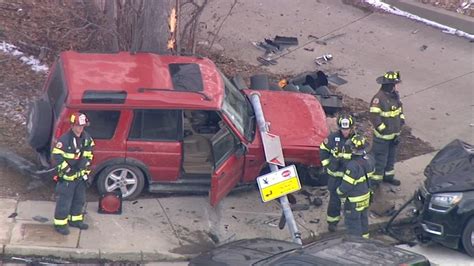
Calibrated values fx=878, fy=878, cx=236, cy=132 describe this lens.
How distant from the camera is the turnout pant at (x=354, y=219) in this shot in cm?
1061

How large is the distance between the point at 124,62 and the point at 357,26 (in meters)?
7.84

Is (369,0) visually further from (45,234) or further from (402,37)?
(45,234)

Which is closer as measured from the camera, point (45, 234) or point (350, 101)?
point (45, 234)

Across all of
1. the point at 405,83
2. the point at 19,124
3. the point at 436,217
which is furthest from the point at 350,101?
the point at 19,124

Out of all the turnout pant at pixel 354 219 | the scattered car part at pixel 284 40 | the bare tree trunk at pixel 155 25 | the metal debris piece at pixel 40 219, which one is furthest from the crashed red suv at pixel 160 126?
the scattered car part at pixel 284 40

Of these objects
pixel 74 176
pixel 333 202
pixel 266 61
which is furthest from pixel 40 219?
pixel 266 61

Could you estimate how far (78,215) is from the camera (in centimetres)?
1047

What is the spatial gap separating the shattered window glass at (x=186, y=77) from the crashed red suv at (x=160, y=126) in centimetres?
1

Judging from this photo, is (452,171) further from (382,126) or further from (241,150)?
(241,150)

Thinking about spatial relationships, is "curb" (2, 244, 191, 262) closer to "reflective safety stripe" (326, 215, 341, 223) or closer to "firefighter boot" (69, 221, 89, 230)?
"firefighter boot" (69, 221, 89, 230)

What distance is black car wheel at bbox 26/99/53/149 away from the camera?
35.5 feet

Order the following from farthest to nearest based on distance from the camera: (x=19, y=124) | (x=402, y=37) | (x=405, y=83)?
(x=402, y=37) < (x=405, y=83) < (x=19, y=124)

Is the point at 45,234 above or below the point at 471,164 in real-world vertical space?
below

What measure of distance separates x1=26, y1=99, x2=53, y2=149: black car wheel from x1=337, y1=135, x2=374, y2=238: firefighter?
3.66 meters
